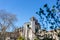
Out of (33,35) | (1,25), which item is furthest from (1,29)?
(33,35)

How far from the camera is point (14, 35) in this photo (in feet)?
161

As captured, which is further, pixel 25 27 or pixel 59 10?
pixel 25 27

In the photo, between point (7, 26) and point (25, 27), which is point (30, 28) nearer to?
point (25, 27)

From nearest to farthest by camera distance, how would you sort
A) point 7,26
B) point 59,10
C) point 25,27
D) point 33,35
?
point 59,10 < point 7,26 < point 33,35 < point 25,27

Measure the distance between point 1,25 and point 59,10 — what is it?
28.0 m

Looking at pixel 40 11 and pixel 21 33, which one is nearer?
pixel 40 11

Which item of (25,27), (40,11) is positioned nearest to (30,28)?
(25,27)

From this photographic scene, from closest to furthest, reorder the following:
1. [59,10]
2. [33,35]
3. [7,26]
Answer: [59,10] < [7,26] < [33,35]

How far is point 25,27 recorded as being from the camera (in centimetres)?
4938

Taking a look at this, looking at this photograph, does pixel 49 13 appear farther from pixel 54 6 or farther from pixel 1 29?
pixel 1 29

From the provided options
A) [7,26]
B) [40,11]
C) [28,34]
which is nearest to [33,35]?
[28,34]

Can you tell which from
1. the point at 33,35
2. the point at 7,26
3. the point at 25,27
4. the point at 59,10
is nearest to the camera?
the point at 59,10

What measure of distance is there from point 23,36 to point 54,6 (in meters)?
36.9

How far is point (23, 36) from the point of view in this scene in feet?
159
